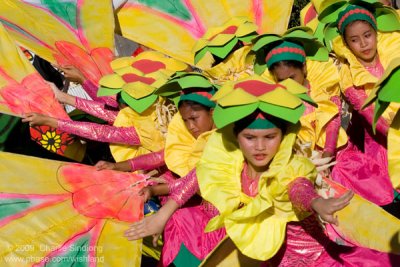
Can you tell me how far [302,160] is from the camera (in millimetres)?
3438

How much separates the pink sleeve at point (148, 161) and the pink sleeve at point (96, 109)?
69 cm

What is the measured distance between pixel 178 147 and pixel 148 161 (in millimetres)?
315

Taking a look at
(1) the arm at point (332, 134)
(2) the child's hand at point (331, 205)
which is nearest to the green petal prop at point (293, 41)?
(1) the arm at point (332, 134)

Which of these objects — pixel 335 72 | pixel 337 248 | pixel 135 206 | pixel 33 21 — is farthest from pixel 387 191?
pixel 33 21

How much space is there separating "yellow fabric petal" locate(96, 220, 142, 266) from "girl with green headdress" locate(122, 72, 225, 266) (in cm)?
15

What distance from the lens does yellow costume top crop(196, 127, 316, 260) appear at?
3420 mm

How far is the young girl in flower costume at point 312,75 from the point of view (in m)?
4.53

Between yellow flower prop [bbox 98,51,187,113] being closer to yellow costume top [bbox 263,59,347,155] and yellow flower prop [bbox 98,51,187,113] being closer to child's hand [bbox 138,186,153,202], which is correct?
child's hand [bbox 138,186,153,202]

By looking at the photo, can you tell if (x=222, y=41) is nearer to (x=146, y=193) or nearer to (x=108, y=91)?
(x=108, y=91)

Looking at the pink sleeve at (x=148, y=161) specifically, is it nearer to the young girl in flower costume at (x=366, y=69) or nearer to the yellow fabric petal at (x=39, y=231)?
the yellow fabric petal at (x=39, y=231)

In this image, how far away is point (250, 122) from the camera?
137 inches

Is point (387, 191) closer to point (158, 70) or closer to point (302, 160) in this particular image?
point (302, 160)

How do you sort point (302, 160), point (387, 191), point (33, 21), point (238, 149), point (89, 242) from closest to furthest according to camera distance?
point (302, 160)
point (238, 149)
point (89, 242)
point (387, 191)
point (33, 21)

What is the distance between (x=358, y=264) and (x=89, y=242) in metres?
1.52
